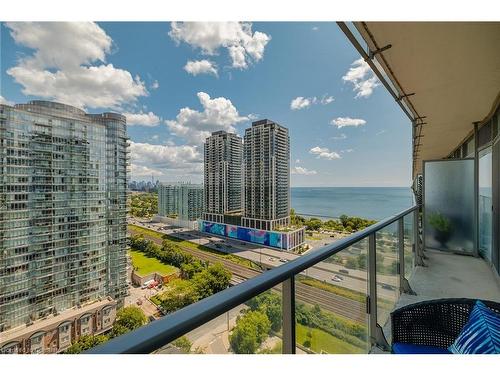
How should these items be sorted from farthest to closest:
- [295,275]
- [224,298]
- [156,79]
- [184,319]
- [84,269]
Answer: [156,79] < [84,269] < [295,275] < [224,298] < [184,319]

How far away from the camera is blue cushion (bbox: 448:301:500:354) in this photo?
32.5 inches

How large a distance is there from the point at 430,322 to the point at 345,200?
39224 millimetres

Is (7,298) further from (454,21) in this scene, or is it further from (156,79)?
(156,79)

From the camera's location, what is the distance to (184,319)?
1.75 feet

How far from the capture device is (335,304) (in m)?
1.35

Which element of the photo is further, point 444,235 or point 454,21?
point 444,235

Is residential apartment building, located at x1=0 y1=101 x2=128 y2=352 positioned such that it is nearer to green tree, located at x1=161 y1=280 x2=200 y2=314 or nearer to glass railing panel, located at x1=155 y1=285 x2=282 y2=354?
green tree, located at x1=161 y1=280 x2=200 y2=314

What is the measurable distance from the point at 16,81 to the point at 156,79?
61.9ft

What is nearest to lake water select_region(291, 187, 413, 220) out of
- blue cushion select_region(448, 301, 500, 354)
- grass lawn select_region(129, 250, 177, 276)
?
grass lawn select_region(129, 250, 177, 276)

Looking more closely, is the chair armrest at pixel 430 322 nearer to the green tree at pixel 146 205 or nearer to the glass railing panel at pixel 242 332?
the glass railing panel at pixel 242 332

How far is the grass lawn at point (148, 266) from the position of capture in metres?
21.7

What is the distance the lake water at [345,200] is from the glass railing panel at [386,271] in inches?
1094
